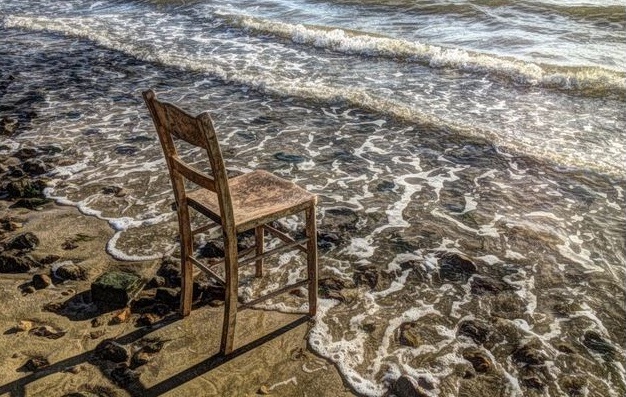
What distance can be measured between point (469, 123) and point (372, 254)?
435 cm

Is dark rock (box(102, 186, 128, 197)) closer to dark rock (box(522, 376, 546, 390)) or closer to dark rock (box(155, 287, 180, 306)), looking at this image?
dark rock (box(155, 287, 180, 306))

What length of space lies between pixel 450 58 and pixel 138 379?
10130 mm

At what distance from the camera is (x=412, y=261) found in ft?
17.1

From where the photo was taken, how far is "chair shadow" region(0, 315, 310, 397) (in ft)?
12.0

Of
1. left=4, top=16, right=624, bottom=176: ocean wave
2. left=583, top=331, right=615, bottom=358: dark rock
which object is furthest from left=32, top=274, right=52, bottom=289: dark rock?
left=4, top=16, right=624, bottom=176: ocean wave

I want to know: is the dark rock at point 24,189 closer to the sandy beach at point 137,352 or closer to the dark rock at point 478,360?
the sandy beach at point 137,352

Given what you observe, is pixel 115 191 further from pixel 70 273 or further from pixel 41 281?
pixel 41 281

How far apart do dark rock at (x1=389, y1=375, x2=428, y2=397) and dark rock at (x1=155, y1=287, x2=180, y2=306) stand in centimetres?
189

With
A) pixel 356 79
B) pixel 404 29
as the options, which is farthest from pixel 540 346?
pixel 404 29

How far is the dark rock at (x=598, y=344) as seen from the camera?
4.07 m

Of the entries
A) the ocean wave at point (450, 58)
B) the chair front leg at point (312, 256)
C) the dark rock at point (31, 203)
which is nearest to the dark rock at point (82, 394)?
the chair front leg at point (312, 256)

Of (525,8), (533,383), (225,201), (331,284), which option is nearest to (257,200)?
(225,201)

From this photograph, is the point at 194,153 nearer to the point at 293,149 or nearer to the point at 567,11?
the point at 293,149

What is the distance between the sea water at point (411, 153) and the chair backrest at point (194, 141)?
54.5 inches
